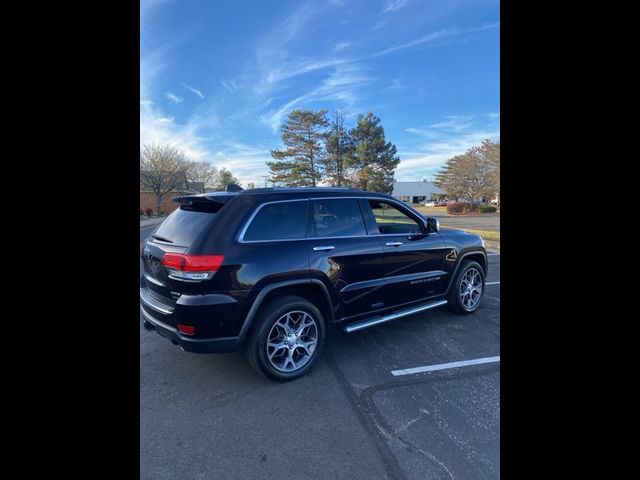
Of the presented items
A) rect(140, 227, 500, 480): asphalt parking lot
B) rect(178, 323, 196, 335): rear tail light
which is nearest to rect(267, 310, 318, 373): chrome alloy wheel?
rect(140, 227, 500, 480): asphalt parking lot

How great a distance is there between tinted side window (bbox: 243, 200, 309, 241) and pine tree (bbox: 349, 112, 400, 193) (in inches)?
1183

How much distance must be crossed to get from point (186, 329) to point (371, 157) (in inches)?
1273

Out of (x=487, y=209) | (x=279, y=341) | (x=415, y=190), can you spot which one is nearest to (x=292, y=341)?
(x=279, y=341)

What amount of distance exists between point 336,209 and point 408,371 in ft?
6.14

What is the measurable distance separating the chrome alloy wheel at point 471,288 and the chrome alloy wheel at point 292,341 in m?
2.55

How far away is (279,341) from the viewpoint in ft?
9.59

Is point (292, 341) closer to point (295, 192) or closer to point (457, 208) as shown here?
point (295, 192)
